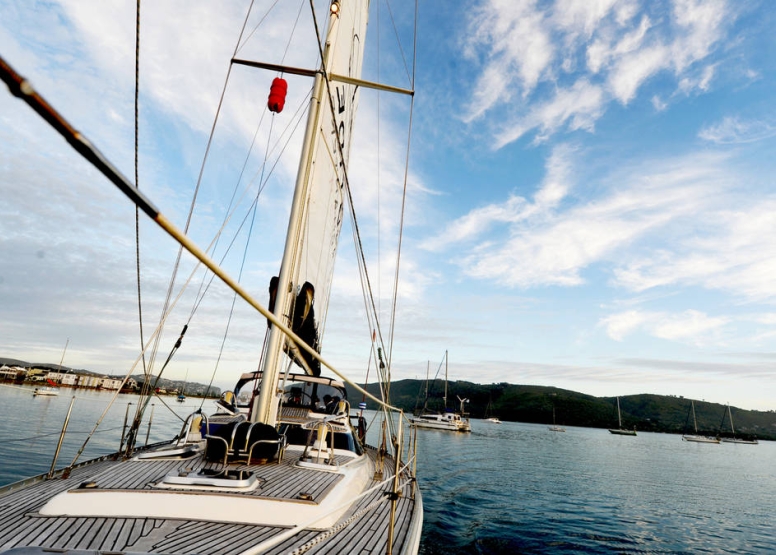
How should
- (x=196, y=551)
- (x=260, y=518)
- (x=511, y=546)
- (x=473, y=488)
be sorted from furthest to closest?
1. (x=473, y=488)
2. (x=511, y=546)
3. (x=260, y=518)
4. (x=196, y=551)

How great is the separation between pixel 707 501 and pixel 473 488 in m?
14.5

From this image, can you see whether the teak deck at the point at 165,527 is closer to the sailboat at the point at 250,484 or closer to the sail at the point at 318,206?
the sailboat at the point at 250,484

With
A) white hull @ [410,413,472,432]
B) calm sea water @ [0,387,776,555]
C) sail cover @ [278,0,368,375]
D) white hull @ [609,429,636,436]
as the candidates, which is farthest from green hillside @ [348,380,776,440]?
sail cover @ [278,0,368,375]

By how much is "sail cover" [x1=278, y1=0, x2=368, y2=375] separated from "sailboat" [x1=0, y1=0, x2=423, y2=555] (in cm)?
7

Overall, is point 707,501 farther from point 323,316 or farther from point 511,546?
point 323,316

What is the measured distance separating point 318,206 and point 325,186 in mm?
768

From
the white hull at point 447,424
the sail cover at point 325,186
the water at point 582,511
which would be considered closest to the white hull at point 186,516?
the sail cover at point 325,186

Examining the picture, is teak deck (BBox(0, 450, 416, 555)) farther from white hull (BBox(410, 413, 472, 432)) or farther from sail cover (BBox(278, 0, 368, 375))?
white hull (BBox(410, 413, 472, 432))

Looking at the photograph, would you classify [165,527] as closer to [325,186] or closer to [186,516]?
[186,516]

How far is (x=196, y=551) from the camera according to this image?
385 cm

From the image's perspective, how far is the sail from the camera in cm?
804

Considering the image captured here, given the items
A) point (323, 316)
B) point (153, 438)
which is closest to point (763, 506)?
point (323, 316)

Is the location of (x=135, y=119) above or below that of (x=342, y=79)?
below

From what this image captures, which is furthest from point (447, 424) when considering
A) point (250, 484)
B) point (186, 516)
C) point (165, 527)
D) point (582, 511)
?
point (165, 527)
